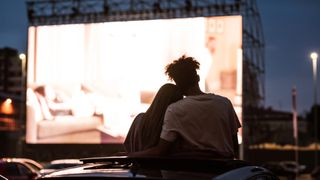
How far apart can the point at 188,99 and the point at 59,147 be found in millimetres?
29065

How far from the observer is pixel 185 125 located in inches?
146

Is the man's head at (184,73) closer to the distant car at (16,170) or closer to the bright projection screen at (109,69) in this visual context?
the distant car at (16,170)

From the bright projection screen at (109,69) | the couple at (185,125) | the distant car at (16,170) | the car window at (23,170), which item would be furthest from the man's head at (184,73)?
the bright projection screen at (109,69)

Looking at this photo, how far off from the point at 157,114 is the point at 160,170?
777 millimetres

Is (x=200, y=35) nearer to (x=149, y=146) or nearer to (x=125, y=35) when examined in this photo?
(x=125, y=35)

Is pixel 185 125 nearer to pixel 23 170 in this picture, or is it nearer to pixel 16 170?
pixel 16 170

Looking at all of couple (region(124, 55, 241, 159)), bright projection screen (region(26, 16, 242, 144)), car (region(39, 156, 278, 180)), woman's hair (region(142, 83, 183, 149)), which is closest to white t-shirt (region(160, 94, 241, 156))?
couple (region(124, 55, 241, 159))

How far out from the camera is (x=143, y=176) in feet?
9.66

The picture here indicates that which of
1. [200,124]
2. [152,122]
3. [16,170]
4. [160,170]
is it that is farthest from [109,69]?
[160,170]

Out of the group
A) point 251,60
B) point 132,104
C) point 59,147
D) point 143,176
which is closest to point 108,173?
point 143,176

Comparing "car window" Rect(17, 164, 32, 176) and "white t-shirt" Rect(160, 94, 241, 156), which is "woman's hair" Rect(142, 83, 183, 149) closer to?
"white t-shirt" Rect(160, 94, 241, 156)

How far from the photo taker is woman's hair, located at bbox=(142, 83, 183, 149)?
382 centimetres

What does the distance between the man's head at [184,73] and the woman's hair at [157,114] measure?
14 cm

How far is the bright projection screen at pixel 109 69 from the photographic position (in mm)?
28875
